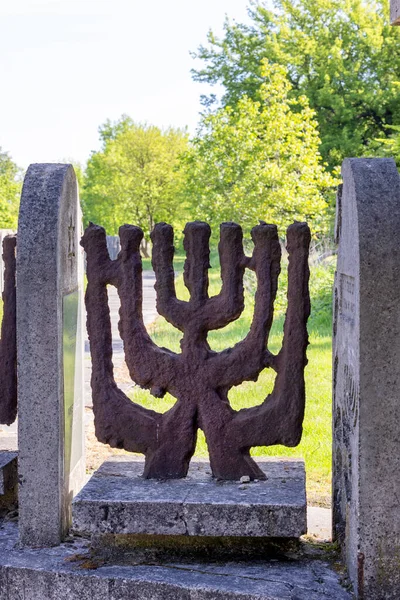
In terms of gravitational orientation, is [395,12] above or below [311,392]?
above

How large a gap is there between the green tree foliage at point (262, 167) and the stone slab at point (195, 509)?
15000 millimetres

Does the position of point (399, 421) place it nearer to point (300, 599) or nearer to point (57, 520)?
point (300, 599)

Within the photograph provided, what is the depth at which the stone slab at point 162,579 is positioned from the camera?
3.53 m

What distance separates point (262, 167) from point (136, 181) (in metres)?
26.9

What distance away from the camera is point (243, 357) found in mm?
4062

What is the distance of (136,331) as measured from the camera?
13.7ft

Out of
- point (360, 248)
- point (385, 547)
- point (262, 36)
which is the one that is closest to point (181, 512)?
point (385, 547)

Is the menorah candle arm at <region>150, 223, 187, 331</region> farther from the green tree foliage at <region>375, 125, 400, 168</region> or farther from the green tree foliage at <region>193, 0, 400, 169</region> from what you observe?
the green tree foliage at <region>193, 0, 400, 169</region>

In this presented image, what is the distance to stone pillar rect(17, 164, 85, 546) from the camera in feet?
13.1

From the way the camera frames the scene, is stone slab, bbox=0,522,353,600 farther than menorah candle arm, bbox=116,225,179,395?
No

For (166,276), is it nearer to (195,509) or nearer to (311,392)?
(195,509)

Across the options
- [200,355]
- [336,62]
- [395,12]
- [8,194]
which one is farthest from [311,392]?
[8,194]

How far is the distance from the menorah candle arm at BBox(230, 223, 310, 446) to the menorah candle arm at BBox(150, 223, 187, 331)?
54cm

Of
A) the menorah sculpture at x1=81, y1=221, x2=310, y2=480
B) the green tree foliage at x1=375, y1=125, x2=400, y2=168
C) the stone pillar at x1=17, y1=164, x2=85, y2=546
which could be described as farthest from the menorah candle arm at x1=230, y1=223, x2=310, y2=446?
the green tree foliage at x1=375, y1=125, x2=400, y2=168
